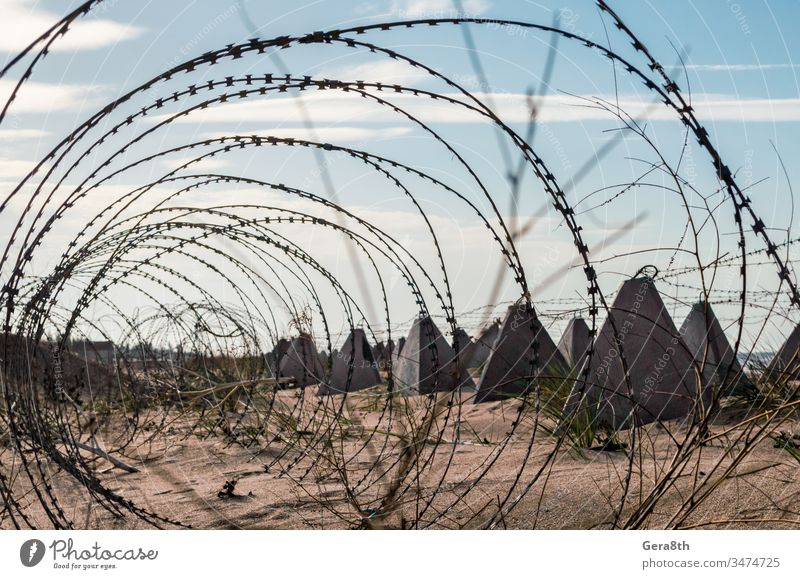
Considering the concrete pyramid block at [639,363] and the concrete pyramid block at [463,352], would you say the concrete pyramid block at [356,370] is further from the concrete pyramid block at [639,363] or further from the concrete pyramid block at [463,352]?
the concrete pyramid block at [463,352]

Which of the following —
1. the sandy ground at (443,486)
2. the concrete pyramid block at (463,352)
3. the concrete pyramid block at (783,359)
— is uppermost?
the concrete pyramid block at (463,352)

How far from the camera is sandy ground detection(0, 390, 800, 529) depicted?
448 centimetres

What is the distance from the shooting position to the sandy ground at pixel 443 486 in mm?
4484

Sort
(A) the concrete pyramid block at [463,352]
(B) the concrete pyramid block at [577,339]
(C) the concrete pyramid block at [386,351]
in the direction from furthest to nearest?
(B) the concrete pyramid block at [577,339] → (C) the concrete pyramid block at [386,351] → (A) the concrete pyramid block at [463,352]

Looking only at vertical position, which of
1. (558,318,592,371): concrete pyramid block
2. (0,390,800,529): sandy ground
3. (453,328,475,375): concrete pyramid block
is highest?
(453,328,475,375): concrete pyramid block

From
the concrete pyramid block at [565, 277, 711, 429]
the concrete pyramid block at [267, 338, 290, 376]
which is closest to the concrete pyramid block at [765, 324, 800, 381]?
the concrete pyramid block at [565, 277, 711, 429]

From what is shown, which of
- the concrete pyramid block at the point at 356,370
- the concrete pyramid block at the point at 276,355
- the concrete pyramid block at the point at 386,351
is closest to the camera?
Result: the concrete pyramid block at the point at 386,351

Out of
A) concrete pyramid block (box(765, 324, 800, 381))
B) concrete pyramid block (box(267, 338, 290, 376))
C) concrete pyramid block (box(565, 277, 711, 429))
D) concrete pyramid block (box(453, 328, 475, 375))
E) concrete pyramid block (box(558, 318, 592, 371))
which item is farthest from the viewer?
concrete pyramid block (box(558, 318, 592, 371))

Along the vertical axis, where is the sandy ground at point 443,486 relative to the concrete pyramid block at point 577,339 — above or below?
below

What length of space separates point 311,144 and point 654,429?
459cm

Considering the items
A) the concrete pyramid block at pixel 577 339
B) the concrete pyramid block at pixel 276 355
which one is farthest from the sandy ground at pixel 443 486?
the concrete pyramid block at pixel 577 339

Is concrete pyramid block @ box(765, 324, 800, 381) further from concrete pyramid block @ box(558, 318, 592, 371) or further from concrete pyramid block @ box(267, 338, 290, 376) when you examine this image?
concrete pyramid block @ box(267, 338, 290, 376)

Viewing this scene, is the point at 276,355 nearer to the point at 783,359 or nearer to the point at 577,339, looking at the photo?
the point at 577,339

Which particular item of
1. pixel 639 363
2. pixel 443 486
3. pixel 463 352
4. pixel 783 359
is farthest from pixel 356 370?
pixel 463 352
